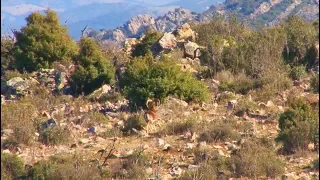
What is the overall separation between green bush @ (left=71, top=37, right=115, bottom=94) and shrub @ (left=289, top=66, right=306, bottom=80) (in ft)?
18.0

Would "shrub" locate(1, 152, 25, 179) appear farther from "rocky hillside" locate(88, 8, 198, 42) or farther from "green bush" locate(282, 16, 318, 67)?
"rocky hillside" locate(88, 8, 198, 42)

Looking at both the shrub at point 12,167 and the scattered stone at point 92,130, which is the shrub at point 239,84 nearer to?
the scattered stone at point 92,130

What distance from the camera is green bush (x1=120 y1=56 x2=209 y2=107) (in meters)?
12.5

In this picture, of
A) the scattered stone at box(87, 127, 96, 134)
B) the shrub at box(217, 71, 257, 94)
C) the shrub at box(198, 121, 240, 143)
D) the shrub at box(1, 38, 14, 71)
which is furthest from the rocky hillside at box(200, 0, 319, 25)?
the shrub at box(198, 121, 240, 143)

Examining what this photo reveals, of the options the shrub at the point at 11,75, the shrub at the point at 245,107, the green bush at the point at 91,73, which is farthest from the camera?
the shrub at the point at 11,75

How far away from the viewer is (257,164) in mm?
7617

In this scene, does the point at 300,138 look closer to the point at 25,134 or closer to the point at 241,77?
the point at 25,134

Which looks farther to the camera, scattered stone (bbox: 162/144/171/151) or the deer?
the deer

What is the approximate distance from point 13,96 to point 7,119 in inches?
216

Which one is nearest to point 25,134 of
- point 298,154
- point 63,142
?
point 63,142

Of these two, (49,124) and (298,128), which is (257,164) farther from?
(49,124)

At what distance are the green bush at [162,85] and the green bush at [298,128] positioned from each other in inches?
144

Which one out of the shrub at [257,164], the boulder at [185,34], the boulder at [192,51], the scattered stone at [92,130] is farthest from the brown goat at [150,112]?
the boulder at [185,34]

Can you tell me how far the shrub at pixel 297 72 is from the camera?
47.6 feet
